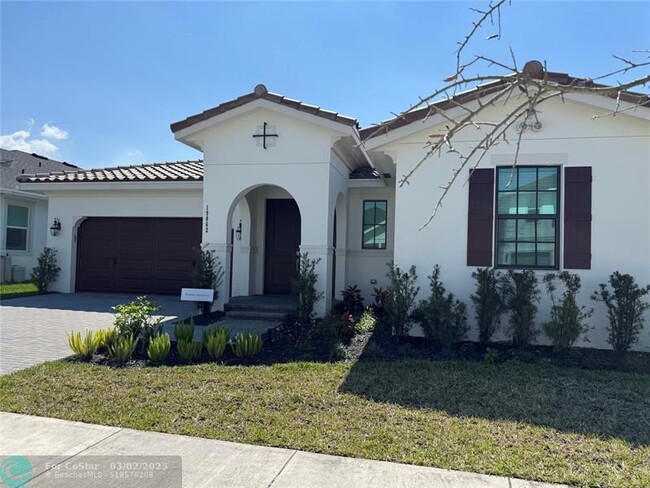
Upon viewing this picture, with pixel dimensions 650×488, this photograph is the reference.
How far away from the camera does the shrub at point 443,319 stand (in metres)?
7.59

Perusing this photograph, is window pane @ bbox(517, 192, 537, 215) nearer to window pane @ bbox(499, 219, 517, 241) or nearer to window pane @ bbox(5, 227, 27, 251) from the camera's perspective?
window pane @ bbox(499, 219, 517, 241)

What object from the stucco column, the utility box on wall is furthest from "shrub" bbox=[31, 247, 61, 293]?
the stucco column

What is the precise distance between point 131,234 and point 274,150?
20.4 feet

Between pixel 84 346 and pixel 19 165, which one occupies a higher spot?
pixel 19 165

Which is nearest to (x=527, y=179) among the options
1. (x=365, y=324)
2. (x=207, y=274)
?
(x=365, y=324)

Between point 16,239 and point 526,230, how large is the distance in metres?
18.1

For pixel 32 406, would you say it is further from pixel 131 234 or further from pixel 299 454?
pixel 131 234

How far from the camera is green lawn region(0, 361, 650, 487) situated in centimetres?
392

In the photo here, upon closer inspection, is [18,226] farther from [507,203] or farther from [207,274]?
[507,203]

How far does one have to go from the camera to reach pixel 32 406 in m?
4.93

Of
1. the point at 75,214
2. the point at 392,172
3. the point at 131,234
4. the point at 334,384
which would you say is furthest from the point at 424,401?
the point at 75,214

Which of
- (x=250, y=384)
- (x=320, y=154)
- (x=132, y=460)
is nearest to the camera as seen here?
(x=132, y=460)

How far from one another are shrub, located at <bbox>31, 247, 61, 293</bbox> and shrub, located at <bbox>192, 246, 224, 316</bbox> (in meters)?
6.41

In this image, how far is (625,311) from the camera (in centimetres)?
715
